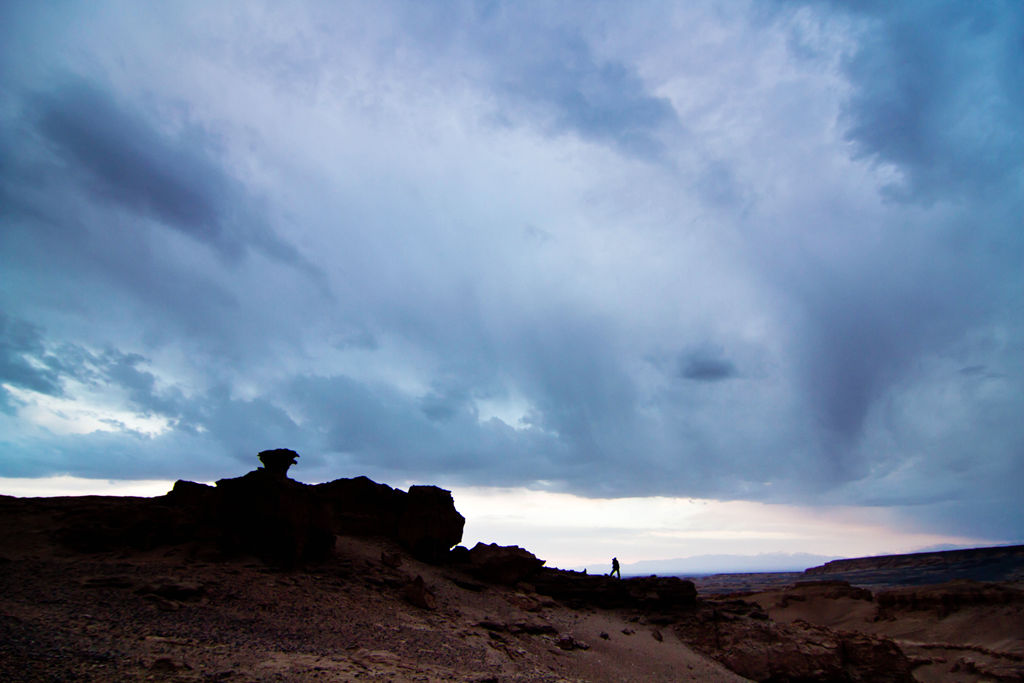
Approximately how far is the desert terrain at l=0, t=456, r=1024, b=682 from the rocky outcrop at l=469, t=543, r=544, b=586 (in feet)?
0.47

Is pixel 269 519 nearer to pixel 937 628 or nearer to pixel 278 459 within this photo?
pixel 278 459

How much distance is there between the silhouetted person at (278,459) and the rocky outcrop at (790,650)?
1062 inches

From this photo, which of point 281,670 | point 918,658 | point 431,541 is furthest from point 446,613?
point 918,658

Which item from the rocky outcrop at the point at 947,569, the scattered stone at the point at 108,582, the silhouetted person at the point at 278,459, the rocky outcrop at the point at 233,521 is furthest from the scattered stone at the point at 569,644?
the rocky outcrop at the point at 947,569

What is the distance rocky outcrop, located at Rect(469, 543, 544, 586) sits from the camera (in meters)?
34.9

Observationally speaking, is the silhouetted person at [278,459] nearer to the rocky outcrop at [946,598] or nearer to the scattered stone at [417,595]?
the scattered stone at [417,595]

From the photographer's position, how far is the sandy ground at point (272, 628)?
14328 millimetres

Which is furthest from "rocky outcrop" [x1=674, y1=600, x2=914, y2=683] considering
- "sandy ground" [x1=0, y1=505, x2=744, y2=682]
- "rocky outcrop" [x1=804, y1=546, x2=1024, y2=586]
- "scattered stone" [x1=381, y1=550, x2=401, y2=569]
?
"rocky outcrop" [x1=804, y1=546, x2=1024, y2=586]

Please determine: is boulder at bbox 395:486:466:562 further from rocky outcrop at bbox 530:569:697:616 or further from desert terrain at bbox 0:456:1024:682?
rocky outcrop at bbox 530:569:697:616

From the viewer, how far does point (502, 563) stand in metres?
35.7

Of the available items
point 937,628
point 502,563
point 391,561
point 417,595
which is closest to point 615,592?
point 502,563

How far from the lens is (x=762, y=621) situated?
36719 millimetres

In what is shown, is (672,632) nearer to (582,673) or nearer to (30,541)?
(582,673)

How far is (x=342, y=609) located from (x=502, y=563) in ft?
49.9
